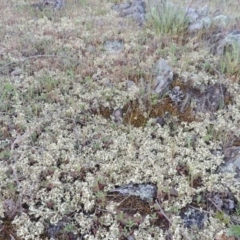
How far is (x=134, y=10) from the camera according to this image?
846 centimetres

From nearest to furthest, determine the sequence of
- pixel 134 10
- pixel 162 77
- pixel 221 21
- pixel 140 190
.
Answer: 1. pixel 140 190
2. pixel 162 77
3. pixel 221 21
4. pixel 134 10

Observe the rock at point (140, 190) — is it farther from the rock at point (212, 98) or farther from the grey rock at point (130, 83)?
the grey rock at point (130, 83)

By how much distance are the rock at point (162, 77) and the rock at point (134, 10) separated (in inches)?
86.8

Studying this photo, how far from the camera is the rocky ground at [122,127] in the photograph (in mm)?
3908

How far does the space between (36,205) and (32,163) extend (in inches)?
27.3

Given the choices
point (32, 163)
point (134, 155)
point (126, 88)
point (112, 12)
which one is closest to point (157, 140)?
point (134, 155)

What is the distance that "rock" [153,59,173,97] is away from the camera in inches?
218

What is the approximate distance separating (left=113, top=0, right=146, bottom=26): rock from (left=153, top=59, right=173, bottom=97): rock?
7.23 feet

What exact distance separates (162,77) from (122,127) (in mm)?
1201

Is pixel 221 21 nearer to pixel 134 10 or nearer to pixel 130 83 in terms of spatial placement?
pixel 134 10

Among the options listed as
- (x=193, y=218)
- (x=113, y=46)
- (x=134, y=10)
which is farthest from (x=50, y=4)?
(x=193, y=218)

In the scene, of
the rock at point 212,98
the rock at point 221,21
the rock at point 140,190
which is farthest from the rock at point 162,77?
the rock at point 221,21

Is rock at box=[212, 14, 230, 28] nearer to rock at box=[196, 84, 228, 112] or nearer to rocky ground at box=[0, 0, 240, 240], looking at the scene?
rocky ground at box=[0, 0, 240, 240]

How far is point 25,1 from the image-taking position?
353 inches
